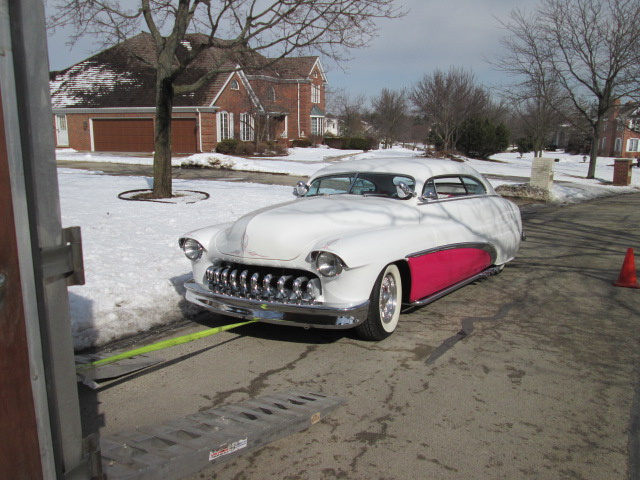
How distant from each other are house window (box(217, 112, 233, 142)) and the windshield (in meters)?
26.1

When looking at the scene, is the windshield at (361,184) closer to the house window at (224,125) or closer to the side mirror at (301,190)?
the side mirror at (301,190)

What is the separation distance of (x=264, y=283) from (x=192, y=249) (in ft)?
3.23

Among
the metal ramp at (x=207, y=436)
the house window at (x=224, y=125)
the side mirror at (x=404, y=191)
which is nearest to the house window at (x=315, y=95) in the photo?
the house window at (x=224, y=125)

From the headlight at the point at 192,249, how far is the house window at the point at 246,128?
2941cm

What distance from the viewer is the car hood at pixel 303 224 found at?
4.55 m

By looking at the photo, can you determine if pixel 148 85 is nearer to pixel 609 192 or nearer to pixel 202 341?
pixel 609 192

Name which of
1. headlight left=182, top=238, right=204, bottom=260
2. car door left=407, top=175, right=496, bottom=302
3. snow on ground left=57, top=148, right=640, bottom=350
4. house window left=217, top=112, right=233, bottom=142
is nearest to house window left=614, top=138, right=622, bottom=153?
house window left=217, top=112, right=233, bottom=142

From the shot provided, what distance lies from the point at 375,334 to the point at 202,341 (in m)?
1.52

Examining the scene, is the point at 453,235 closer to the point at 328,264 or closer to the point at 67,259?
the point at 328,264

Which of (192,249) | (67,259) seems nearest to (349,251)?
(192,249)

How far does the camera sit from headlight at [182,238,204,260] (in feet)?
16.8

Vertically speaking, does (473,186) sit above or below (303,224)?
above

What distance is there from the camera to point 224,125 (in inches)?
1265

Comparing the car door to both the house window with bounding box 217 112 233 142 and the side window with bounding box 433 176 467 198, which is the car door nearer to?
the side window with bounding box 433 176 467 198
